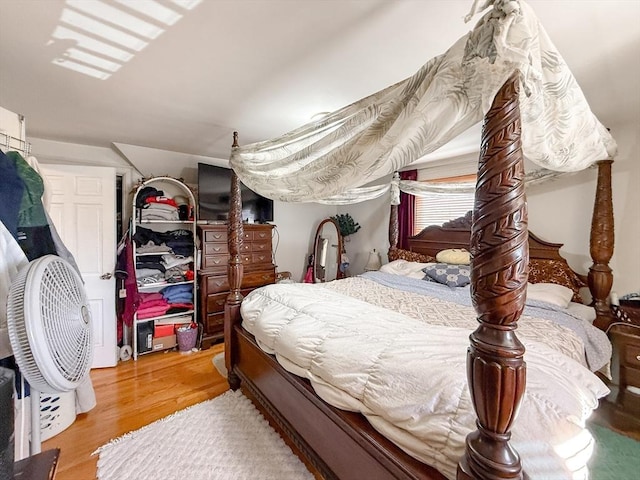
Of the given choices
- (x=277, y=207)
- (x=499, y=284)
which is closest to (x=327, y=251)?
(x=277, y=207)

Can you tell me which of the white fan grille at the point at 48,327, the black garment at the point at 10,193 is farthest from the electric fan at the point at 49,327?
the black garment at the point at 10,193

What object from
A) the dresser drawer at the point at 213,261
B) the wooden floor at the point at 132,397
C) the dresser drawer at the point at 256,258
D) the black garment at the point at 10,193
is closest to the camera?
the black garment at the point at 10,193

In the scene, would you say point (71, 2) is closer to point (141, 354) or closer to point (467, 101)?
point (467, 101)

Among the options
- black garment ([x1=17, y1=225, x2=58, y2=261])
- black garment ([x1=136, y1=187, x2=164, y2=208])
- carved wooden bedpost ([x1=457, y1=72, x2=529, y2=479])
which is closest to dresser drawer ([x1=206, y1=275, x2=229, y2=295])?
black garment ([x1=136, y1=187, x2=164, y2=208])

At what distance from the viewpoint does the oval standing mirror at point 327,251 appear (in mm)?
4496

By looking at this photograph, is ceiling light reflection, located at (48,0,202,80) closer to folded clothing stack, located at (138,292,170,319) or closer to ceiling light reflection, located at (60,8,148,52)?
ceiling light reflection, located at (60,8,148,52)

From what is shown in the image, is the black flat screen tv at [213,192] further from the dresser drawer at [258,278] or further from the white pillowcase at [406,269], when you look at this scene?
the white pillowcase at [406,269]

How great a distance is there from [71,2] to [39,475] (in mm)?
1712

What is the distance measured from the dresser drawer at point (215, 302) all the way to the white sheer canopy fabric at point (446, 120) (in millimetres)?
1914

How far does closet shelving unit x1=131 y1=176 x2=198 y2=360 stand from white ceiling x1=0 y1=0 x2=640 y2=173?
0.87 m

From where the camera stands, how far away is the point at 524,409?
2.78 feet

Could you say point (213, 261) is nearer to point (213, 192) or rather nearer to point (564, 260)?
point (213, 192)

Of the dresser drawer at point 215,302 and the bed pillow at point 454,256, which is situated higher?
the bed pillow at point 454,256

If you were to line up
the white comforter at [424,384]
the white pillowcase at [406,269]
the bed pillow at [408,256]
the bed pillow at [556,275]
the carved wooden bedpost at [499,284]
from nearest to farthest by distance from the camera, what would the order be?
1. the carved wooden bedpost at [499,284]
2. the white comforter at [424,384]
3. the bed pillow at [556,275]
4. the white pillowcase at [406,269]
5. the bed pillow at [408,256]
